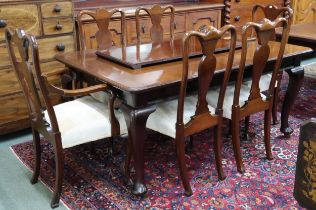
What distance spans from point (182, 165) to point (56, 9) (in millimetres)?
1532

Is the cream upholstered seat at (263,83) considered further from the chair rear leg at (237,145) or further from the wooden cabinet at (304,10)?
the wooden cabinet at (304,10)

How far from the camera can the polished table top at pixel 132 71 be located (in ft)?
6.27

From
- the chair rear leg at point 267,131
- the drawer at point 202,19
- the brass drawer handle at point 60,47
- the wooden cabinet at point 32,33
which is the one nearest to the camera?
the chair rear leg at point 267,131

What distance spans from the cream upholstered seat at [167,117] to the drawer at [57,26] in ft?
3.73

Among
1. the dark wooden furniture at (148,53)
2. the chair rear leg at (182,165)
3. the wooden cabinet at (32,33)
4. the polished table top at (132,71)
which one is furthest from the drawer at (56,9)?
the chair rear leg at (182,165)

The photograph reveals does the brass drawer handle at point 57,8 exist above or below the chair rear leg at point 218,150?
above

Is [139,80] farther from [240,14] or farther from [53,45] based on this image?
[240,14]

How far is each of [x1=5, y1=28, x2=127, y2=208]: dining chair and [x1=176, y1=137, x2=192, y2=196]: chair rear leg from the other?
34cm

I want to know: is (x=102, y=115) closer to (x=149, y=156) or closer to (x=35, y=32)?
(x=149, y=156)

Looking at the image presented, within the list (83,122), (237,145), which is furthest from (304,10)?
(83,122)

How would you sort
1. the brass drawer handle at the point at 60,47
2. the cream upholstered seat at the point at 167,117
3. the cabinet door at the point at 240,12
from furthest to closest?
the cabinet door at the point at 240,12
the brass drawer handle at the point at 60,47
the cream upholstered seat at the point at 167,117

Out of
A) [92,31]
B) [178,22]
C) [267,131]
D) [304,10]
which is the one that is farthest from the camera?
[304,10]

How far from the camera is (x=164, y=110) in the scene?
2229mm

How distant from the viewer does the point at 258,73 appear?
7.54 ft
